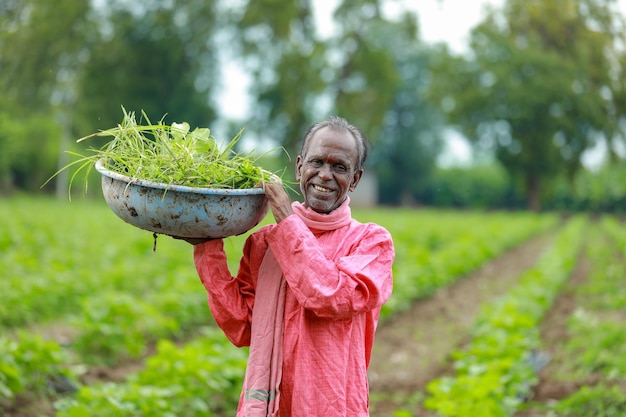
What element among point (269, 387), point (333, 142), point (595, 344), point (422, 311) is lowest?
point (269, 387)

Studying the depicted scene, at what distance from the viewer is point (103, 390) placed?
4.32m

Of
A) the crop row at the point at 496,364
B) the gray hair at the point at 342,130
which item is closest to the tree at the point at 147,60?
the crop row at the point at 496,364

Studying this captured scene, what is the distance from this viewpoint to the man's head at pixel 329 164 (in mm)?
2436

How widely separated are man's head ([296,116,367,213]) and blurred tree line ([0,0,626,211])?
1804cm

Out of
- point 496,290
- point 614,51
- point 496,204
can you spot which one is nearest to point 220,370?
point 496,290

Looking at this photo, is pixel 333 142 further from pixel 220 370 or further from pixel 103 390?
pixel 220 370

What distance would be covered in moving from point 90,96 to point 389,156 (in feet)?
92.2

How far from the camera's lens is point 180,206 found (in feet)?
7.47

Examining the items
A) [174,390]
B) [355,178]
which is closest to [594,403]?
[174,390]

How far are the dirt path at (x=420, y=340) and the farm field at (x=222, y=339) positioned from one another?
0.02 meters

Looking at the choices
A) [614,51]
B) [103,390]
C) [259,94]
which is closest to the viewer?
[103,390]

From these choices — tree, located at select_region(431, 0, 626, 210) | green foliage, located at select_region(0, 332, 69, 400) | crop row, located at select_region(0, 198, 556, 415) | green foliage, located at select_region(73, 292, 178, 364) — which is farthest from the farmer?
tree, located at select_region(431, 0, 626, 210)

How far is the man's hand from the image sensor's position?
92.4 inches

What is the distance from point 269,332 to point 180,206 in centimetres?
54
